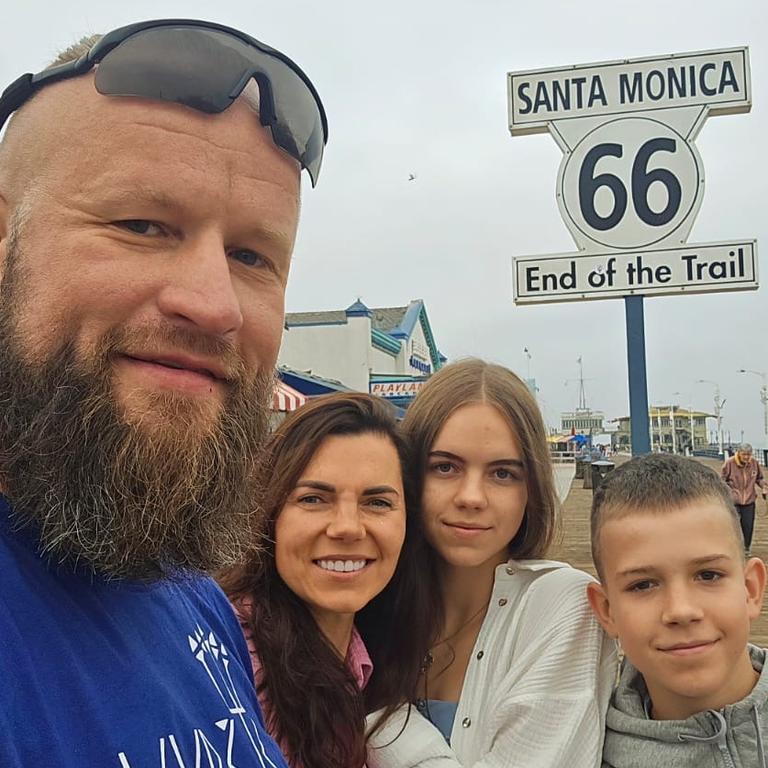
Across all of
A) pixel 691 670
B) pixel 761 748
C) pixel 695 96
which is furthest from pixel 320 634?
pixel 695 96

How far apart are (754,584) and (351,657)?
1090mm

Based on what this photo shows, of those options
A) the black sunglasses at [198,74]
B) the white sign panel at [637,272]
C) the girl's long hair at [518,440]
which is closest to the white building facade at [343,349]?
the white sign panel at [637,272]

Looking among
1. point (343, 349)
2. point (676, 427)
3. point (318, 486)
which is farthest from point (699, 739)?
point (676, 427)

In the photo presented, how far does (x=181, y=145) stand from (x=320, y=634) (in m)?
1.31

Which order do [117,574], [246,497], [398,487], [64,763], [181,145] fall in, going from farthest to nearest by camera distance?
[398,487] → [246,497] → [181,145] → [117,574] → [64,763]

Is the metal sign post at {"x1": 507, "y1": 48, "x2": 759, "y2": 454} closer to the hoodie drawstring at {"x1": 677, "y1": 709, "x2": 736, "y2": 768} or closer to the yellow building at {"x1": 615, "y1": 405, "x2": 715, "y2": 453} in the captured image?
the hoodie drawstring at {"x1": 677, "y1": 709, "x2": 736, "y2": 768}

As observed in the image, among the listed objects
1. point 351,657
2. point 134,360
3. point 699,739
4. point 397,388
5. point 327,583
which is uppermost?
point 397,388

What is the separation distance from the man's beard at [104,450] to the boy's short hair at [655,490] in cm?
127

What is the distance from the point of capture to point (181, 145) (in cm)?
112

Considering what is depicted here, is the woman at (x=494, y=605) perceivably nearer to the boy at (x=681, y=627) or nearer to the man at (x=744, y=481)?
the boy at (x=681, y=627)

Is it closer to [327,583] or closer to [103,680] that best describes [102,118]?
[103,680]

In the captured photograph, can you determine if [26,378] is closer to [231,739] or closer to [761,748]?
[231,739]

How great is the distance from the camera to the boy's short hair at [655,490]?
6.27 feet

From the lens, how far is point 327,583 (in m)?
1.89
